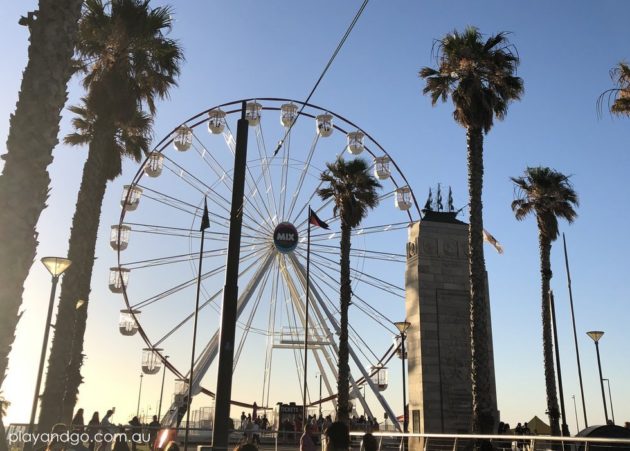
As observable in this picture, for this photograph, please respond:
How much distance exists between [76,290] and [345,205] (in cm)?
1302

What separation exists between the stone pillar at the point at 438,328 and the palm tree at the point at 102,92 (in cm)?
1086

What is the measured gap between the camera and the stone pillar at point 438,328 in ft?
68.0

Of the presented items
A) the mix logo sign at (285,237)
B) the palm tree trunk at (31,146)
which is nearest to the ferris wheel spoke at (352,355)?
the mix logo sign at (285,237)

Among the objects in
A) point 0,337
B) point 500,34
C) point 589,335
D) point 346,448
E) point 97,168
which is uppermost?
point 500,34

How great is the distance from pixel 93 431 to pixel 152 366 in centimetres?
1370

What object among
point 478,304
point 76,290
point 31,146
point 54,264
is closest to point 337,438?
point 31,146

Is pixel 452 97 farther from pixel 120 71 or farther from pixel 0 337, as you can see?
pixel 0 337

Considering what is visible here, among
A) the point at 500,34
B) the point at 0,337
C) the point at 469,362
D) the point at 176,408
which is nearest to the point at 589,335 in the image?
the point at 469,362

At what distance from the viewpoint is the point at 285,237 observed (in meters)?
30.2

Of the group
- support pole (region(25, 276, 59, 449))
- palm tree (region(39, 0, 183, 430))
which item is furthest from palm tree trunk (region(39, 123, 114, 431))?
support pole (region(25, 276, 59, 449))

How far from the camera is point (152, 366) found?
2986cm

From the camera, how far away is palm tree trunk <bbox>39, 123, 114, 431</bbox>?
1593 centimetres

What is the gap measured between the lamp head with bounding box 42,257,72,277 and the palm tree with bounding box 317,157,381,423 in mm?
12978

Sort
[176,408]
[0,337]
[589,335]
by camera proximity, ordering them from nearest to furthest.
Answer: [0,337]
[589,335]
[176,408]
